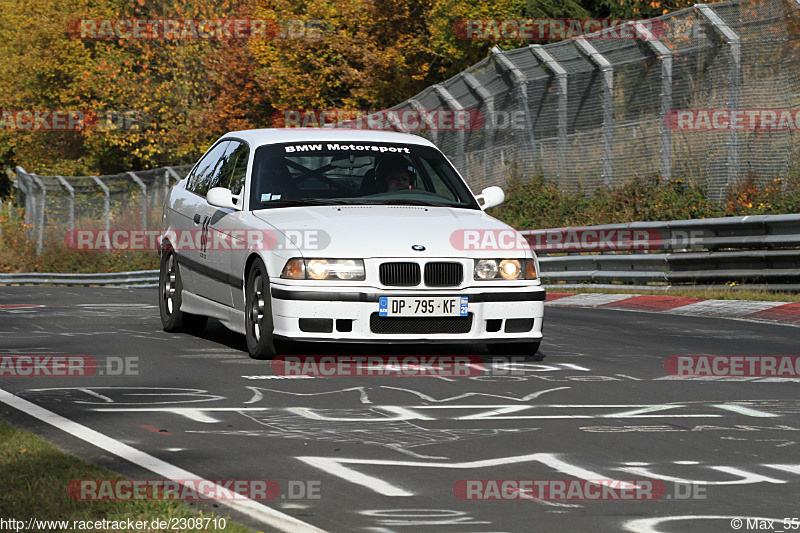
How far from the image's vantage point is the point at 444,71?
42.1 meters

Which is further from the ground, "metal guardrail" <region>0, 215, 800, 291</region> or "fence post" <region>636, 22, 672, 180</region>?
"fence post" <region>636, 22, 672, 180</region>

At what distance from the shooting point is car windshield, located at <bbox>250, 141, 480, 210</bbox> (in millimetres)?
10859

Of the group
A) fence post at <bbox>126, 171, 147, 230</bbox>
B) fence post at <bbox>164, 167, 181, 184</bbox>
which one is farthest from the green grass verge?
fence post at <bbox>126, 171, 147, 230</bbox>

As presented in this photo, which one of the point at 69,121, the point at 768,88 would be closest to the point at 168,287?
the point at 768,88

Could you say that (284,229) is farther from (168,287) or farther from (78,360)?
(168,287)

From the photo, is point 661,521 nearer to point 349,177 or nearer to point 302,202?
point 302,202

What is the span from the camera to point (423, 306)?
9.66 meters

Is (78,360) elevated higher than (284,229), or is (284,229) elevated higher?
(284,229)

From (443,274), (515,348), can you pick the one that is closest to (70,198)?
(515,348)

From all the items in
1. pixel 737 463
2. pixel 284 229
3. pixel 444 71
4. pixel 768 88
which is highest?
pixel 444 71

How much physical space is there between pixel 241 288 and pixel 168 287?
2.37 m

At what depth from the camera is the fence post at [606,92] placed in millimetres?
21328

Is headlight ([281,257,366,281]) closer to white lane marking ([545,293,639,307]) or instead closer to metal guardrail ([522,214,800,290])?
metal guardrail ([522,214,800,290])

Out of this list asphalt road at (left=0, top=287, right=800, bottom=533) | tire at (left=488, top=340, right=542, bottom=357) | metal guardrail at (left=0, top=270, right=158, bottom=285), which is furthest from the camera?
metal guardrail at (left=0, top=270, right=158, bottom=285)
